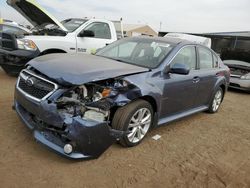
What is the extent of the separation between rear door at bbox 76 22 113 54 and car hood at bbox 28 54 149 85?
3.35m

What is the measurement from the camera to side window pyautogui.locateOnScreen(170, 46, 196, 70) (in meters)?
4.40

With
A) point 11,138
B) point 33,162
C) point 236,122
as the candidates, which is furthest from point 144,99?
point 236,122

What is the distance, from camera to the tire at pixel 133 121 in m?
3.39

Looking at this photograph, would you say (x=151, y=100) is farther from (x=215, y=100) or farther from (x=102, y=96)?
(x=215, y=100)

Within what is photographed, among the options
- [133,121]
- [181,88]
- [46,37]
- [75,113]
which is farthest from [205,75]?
[46,37]

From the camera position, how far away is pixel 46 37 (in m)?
6.81

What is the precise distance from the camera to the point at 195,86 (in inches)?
187

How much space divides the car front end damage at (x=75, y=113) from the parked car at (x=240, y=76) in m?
7.15

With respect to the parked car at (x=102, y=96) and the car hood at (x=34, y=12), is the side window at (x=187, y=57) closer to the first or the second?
the parked car at (x=102, y=96)

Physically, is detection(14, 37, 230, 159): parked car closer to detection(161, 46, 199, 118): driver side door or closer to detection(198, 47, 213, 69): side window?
detection(161, 46, 199, 118): driver side door

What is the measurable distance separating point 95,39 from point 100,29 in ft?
1.47

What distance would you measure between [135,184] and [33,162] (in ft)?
4.13

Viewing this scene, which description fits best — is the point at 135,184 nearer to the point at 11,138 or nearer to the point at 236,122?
the point at 11,138

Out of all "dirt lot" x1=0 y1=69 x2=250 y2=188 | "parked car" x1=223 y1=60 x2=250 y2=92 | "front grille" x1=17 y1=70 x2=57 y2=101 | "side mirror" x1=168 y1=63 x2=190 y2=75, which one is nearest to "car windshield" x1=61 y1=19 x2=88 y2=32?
"dirt lot" x1=0 y1=69 x2=250 y2=188
